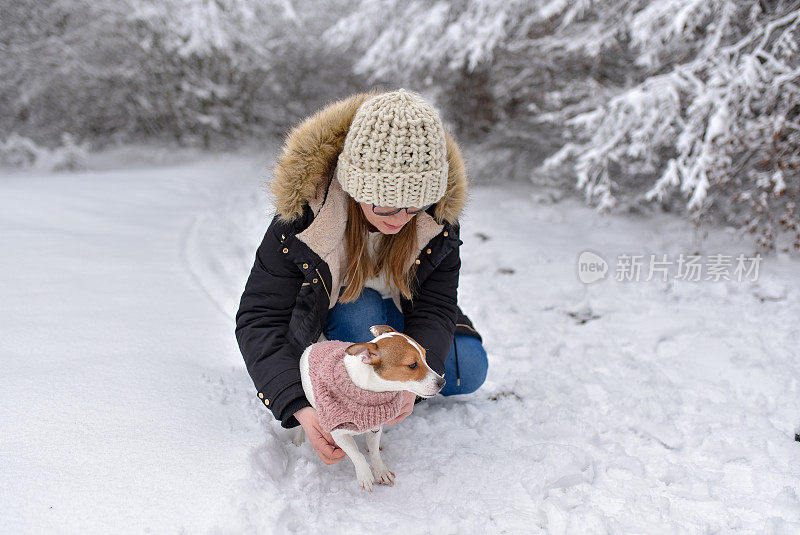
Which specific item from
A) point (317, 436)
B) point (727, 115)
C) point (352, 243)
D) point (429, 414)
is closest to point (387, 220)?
point (352, 243)

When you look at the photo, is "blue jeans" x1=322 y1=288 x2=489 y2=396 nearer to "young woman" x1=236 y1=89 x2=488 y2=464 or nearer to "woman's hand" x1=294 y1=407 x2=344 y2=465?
"young woman" x1=236 y1=89 x2=488 y2=464

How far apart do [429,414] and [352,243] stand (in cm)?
99

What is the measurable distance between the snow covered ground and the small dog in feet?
1.18

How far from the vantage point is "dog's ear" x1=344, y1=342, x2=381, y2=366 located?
168 cm

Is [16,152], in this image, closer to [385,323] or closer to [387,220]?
[385,323]

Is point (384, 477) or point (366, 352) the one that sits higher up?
point (366, 352)

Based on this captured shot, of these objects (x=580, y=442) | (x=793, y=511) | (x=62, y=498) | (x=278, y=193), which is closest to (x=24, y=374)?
(x=62, y=498)

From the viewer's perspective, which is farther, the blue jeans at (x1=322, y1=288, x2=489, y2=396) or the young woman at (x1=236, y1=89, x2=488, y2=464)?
the blue jeans at (x1=322, y1=288, x2=489, y2=396)

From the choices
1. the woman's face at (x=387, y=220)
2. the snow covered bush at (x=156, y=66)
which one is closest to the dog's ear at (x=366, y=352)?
the woman's face at (x=387, y=220)

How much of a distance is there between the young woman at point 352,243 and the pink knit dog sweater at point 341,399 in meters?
0.12

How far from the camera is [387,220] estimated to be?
189 centimetres

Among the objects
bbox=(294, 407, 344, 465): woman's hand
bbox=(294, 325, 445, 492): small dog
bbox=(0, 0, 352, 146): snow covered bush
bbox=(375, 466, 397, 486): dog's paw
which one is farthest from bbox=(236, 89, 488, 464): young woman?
bbox=(0, 0, 352, 146): snow covered bush

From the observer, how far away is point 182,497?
173 centimetres

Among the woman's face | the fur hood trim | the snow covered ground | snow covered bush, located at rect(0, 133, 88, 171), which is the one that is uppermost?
the fur hood trim
